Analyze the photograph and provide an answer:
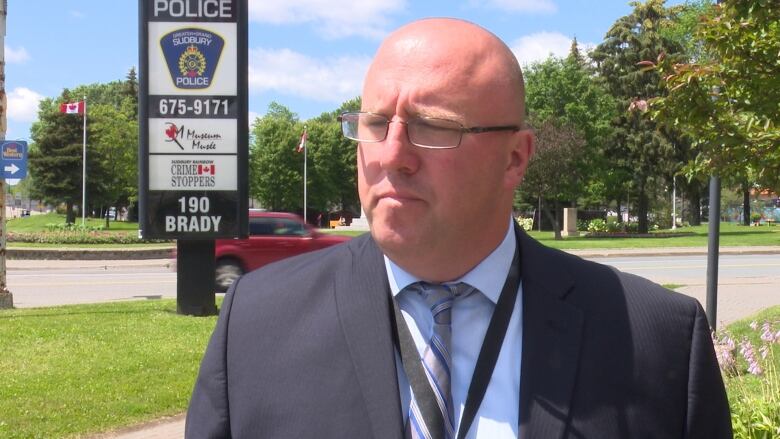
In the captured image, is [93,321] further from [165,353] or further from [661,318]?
[661,318]

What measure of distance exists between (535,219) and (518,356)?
55.8 meters

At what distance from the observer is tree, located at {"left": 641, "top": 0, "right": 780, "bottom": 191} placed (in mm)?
6699

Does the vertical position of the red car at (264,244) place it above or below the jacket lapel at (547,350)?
below

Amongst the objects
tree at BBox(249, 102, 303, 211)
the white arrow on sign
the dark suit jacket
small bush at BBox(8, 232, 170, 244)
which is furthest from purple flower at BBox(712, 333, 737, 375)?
tree at BBox(249, 102, 303, 211)

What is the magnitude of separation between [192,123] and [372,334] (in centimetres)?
1071

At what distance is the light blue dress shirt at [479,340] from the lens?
1.65 meters

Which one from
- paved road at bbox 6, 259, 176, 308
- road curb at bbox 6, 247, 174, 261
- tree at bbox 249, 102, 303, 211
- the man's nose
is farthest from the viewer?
tree at bbox 249, 102, 303, 211

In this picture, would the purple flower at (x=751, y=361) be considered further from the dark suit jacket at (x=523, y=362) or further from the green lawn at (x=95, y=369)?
the dark suit jacket at (x=523, y=362)

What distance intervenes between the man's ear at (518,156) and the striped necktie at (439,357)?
0.78 ft

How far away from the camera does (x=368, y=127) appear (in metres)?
1.66

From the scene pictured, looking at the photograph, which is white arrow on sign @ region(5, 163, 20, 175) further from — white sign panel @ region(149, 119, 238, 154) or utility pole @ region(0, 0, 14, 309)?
white sign panel @ region(149, 119, 238, 154)

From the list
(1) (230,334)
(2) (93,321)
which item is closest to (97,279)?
(2) (93,321)

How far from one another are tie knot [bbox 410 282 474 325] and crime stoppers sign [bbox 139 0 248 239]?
1051cm

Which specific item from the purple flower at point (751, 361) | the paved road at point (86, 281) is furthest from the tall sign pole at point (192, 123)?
the purple flower at point (751, 361)
